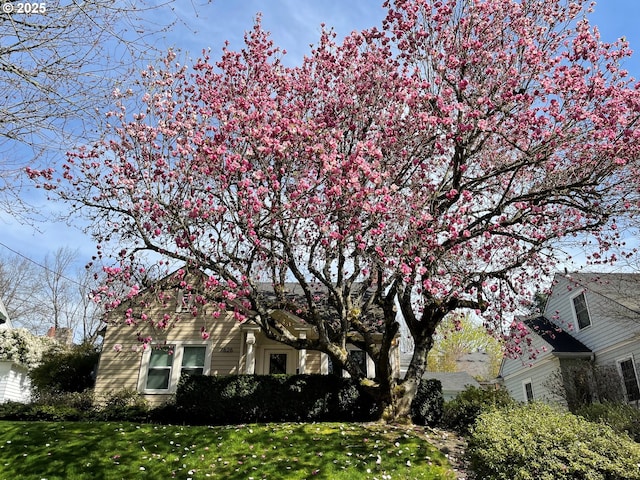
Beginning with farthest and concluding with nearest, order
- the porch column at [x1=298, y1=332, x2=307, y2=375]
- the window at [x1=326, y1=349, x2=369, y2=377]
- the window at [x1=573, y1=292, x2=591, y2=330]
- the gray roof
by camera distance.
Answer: the window at [x1=573, y1=292, x2=591, y2=330]
the gray roof
the window at [x1=326, y1=349, x2=369, y2=377]
the porch column at [x1=298, y1=332, x2=307, y2=375]

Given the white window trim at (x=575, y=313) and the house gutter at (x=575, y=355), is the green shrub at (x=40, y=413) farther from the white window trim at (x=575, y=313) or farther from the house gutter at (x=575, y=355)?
the white window trim at (x=575, y=313)

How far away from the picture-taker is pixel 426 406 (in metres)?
12.5

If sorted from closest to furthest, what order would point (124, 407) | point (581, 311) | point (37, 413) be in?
point (37, 413)
point (124, 407)
point (581, 311)

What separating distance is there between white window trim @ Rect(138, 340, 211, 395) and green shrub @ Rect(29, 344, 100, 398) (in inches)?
120

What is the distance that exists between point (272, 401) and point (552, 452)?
27.2 ft

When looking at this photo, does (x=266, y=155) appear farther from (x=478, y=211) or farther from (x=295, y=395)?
(x=295, y=395)

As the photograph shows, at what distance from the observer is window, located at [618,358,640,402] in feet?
47.2

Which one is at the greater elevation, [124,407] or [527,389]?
[527,389]

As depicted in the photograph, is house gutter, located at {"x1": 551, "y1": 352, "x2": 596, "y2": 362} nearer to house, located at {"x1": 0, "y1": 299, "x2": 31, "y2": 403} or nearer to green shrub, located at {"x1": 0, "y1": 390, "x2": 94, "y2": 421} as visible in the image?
green shrub, located at {"x1": 0, "y1": 390, "x2": 94, "y2": 421}

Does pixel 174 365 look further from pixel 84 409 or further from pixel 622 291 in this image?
pixel 622 291

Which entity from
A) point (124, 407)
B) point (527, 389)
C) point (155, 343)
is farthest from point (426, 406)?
point (527, 389)

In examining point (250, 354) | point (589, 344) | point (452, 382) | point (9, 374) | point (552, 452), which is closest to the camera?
point (552, 452)

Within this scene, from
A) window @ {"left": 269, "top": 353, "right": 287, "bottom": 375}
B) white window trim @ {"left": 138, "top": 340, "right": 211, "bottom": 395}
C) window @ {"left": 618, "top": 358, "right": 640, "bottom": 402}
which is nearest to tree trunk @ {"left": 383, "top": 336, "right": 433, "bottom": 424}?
window @ {"left": 269, "top": 353, "right": 287, "bottom": 375}

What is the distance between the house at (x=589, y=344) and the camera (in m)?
14.3
